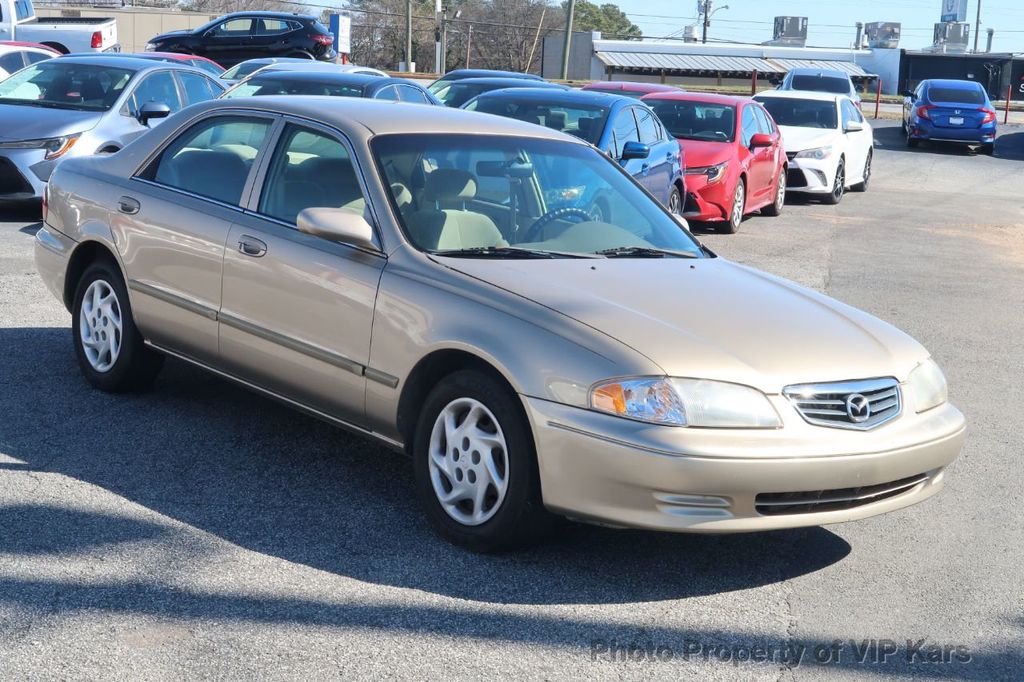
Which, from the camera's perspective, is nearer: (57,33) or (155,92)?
(155,92)

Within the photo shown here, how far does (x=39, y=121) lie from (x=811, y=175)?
10507 millimetres

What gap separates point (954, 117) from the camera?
30641 mm

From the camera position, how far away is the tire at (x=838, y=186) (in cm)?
1886

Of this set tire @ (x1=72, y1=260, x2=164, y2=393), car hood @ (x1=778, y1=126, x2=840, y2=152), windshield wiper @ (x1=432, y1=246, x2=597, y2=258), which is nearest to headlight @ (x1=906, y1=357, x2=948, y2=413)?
windshield wiper @ (x1=432, y1=246, x2=597, y2=258)

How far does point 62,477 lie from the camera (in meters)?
5.15

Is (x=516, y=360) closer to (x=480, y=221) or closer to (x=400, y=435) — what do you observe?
(x=400, y=435)

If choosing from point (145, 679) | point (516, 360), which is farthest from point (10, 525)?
point (516, 360)

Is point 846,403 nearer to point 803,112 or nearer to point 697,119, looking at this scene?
point 697,119

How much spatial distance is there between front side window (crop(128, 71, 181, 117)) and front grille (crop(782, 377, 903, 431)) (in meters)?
9.80

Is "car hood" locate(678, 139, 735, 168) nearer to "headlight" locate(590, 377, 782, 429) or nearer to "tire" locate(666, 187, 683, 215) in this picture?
"tire" locate(666, 187, 683, 215)

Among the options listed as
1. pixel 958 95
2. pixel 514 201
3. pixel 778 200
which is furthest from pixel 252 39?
pixel 514 201

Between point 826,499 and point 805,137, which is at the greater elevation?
point 805,137

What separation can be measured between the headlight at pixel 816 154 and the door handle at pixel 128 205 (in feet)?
44.6

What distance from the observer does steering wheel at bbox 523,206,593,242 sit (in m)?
5.38
